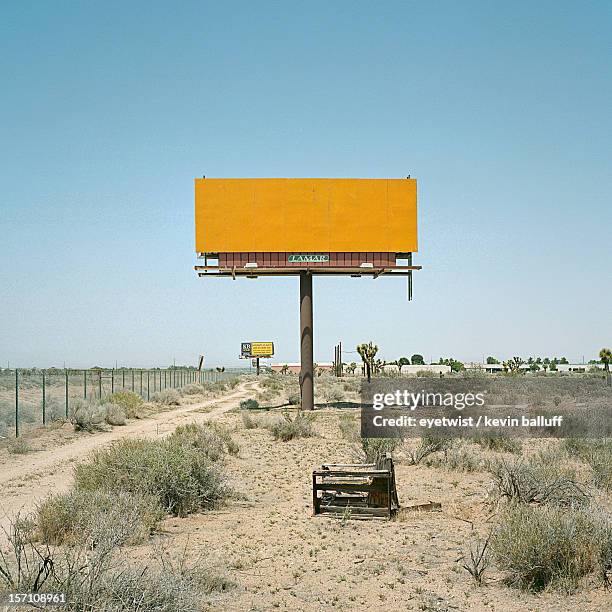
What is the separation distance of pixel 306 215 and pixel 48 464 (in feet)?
52.7

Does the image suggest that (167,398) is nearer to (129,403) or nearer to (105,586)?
(129,403)

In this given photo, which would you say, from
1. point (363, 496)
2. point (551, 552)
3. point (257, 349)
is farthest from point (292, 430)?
point (257, 349)

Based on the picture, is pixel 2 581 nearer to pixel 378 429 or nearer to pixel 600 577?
pixel 600 577

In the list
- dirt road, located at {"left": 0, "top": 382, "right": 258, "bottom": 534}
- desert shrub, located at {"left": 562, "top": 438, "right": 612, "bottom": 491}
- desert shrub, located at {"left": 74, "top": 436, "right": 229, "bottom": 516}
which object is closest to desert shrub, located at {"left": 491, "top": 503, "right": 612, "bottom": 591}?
desert shrub, located at {"left": 562, "top": 438, "right": 612, "bottom": 491}

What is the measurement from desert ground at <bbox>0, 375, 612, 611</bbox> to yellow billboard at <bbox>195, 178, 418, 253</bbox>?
43.3 feet

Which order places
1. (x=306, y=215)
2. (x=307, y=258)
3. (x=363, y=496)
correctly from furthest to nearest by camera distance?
1. (x=307, y=258)
2. (x=306, y=215)
3. (x=363, y=496)

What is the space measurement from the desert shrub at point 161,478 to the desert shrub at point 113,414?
18237 millimetres

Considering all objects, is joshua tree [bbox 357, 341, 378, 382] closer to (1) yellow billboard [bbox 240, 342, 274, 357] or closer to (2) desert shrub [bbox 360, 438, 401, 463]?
(2) desert shrub [bbox 360, 438, 401, 463]

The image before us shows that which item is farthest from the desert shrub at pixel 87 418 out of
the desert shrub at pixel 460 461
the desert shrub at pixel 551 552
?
the desert shrub at pixel 551 552

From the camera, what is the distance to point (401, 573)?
30.6 ft

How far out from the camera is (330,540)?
11.1 metres

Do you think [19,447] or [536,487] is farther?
[19,447]

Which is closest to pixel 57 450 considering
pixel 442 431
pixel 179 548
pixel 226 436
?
pixel 226 436

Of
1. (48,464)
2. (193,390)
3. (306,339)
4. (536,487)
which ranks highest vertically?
(306,339)
